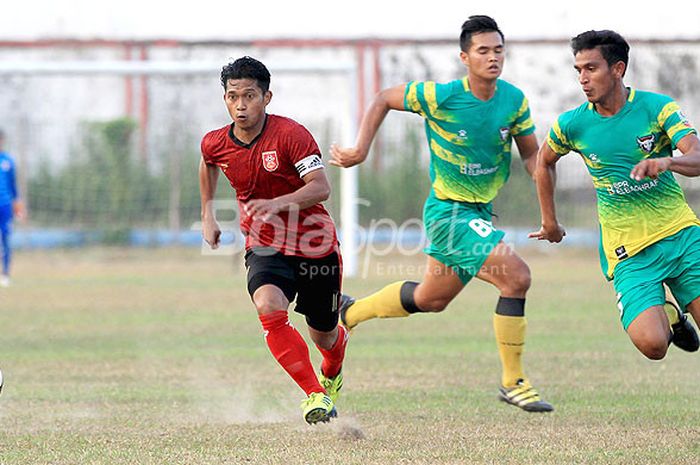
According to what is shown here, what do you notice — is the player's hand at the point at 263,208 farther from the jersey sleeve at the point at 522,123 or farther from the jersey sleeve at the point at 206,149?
the jersey sleeve at the point at 522,123

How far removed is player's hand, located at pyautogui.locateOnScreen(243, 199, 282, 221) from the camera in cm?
612

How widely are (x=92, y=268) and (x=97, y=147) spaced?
10.7 ft

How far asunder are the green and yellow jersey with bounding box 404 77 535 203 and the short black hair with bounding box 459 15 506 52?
0.27 meters

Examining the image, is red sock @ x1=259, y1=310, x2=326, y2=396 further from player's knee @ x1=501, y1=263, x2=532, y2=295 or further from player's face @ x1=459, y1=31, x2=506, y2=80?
player's face @ x1=459, y1=31, x2=506, y2=80

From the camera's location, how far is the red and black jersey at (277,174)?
6.42 m

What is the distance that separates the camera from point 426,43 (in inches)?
969

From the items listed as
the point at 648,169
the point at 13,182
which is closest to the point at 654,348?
the point at 648,169

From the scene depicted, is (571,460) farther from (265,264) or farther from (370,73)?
(370,73)

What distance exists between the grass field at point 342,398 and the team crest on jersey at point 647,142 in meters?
1.49

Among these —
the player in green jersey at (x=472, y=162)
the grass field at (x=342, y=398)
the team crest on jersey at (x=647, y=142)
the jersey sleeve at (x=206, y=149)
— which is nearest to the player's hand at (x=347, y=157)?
the player in green jersey at (x=472, y=162)

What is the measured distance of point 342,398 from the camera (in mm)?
7875

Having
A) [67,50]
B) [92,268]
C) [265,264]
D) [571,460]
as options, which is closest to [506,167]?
[265,264]

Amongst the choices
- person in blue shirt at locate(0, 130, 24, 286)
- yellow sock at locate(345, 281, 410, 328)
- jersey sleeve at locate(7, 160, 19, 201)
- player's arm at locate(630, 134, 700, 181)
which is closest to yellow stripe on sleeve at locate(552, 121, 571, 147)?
player's arm at locate(630, 134, 700, 181)

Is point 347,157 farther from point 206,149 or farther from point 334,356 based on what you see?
point 334,356
